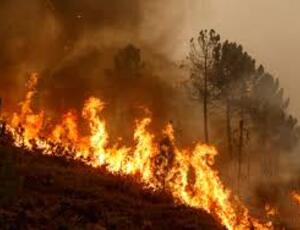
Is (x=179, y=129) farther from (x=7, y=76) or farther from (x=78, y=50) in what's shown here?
(x=7, y=76)

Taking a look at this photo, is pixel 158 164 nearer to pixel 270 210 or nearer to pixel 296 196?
pixel 270 210

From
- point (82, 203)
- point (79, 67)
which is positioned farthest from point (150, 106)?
point (82, 203)

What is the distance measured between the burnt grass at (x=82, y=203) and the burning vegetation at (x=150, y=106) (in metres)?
6.57

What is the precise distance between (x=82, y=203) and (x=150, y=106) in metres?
45.4

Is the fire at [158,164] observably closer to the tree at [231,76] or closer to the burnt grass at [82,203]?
the burnt grass at [82,203]

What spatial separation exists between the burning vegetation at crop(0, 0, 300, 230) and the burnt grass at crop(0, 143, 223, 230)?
657cm

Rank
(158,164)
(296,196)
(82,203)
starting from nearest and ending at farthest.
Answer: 1. (82,203)
2. (158,164)
3. (296,196)

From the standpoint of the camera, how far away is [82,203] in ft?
67.6

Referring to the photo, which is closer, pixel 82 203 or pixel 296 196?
pixel 82 203

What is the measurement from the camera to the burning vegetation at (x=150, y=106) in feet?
126

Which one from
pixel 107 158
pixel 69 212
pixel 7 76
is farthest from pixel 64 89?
pixel 69 212

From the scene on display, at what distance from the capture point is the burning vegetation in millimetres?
38375

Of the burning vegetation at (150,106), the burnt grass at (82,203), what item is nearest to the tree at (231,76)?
the burning vegetation at (150,106)

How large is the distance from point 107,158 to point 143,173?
10.7ft
